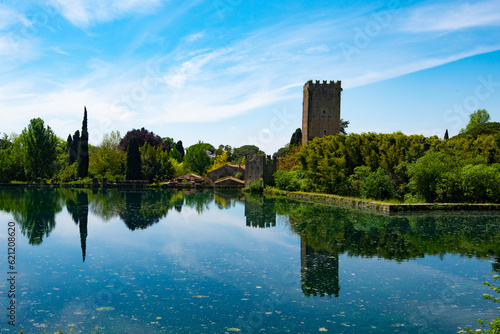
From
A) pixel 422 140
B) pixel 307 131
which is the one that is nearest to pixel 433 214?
pixel 422 140

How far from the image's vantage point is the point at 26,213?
1934cm

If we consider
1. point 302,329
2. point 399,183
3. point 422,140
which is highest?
point 422,140

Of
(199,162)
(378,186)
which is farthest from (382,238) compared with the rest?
(199,162)

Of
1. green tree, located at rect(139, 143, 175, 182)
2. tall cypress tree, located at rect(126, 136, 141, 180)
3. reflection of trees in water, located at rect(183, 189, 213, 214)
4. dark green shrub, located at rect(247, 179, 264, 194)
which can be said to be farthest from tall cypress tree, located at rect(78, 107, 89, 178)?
dark green shrub, located at rect(247, 179, 264, 194)

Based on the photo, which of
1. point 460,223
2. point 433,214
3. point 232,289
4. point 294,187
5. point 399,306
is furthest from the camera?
point 294,187

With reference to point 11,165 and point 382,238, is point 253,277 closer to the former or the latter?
point 382,238

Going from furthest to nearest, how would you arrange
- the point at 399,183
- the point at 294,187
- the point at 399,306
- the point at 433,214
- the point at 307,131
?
the point at 307,131 → the point at 294,187 → the point at 399,183 → the point at 433,214 → the point at 399,306

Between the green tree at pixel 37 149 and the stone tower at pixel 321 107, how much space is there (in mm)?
28760

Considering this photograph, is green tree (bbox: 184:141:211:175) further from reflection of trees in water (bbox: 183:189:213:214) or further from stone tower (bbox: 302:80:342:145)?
reflection of trees in water (bbox: 183:189:213:214)

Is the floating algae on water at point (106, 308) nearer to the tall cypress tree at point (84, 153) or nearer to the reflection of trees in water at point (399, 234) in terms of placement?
the reflection of trees in water at point (399, 234)

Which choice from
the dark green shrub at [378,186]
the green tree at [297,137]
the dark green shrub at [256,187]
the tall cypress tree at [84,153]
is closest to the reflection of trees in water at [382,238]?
the dark green shrub at [378,186]

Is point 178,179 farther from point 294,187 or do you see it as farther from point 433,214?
point 433,214

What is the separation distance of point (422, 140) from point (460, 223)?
1042cm

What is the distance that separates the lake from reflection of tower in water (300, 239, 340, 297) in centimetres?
2
